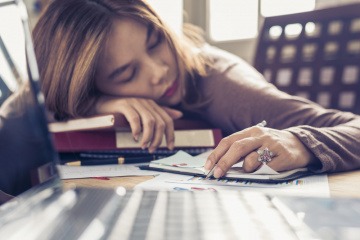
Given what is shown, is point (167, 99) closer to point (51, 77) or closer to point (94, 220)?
point (51, 77)

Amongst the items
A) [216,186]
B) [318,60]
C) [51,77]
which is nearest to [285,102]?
[318,60]

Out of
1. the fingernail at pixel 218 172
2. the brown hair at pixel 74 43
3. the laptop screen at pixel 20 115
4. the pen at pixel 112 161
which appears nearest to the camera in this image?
the laptop screen at pixel 20 115

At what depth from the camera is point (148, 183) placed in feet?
1.58

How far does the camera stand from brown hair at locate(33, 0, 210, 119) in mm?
800

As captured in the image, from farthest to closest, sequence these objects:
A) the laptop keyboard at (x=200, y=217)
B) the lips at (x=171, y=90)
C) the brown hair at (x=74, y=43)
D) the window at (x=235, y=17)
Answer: the window at (x=235, y=17), the lips at (x=171, y=90), the brown hair at (x=74, y=43), the laptop keyboard at (x=200, y=217)

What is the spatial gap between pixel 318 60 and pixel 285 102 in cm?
20

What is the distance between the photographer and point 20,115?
0.41 m

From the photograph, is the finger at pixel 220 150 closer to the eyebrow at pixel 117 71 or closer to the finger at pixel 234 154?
the finger at pixel 234 154

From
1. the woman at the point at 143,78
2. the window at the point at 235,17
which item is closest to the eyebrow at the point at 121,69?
the woman at the point at 143,78

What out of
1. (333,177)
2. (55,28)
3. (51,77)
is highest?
(55,28)

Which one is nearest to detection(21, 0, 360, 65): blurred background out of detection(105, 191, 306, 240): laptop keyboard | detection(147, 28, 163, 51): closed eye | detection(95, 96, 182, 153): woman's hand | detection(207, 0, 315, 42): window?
detection(207, 0, 315, 42): window

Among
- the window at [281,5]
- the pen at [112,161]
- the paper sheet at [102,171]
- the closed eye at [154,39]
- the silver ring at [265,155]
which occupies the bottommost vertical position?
the pen at [112,161]

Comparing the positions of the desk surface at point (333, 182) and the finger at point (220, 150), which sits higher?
the finger at point (220, 150)

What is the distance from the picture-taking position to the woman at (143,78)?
2.38ft
